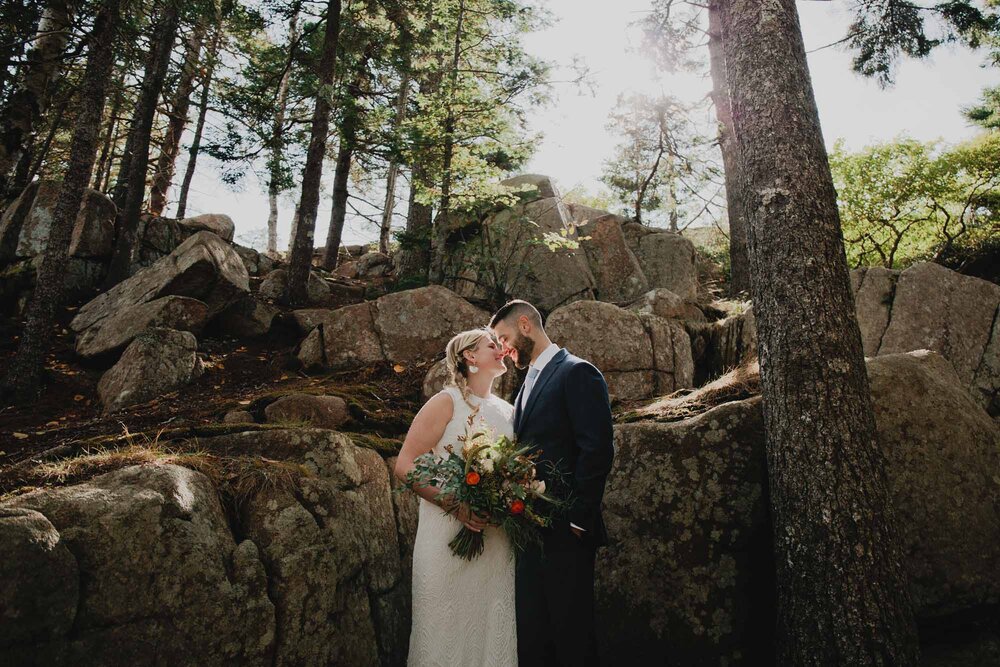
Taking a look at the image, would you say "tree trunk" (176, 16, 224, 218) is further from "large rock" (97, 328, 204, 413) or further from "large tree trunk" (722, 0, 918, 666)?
"large tree trunk" (722, 0, 918, 666)

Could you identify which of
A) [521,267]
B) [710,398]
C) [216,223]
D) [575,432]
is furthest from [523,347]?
[216,223]

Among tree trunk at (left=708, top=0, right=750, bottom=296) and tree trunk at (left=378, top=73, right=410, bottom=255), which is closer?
tree trunk at (left=708, top=0, right=750, bottom=296)

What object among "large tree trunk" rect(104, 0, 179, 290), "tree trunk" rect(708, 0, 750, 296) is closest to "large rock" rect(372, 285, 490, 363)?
"tree trunk" rect(708, 0, 750, 296)

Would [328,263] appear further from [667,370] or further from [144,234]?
[667,370]

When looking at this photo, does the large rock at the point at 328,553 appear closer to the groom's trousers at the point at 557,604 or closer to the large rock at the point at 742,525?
the groom's trousers at the point at 557,604

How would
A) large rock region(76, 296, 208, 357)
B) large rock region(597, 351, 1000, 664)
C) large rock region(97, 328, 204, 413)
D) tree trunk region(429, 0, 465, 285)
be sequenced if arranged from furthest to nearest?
tree trunk region(429, 0, 465, 285) → large rock region(76, 296, 208, 357) → large rock region(97, 328, 204, 413) → large rock region(597, 351, 1000, 664)

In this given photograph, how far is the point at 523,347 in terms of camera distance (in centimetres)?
402

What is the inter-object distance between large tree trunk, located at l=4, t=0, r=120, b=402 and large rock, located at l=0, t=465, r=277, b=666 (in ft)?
22.4

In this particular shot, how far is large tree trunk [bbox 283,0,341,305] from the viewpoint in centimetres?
1194

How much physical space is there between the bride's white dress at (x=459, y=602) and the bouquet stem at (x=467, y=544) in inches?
3.3

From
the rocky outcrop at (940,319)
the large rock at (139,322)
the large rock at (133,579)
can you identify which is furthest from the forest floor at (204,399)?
the rocky outcrop at (940,319)

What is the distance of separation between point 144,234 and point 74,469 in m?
12.5

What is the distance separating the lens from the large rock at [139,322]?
356 inches

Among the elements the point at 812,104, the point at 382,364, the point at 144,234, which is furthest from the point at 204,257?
the point at 812,104
